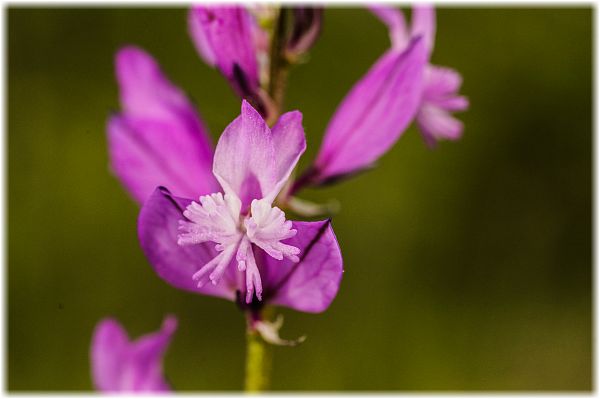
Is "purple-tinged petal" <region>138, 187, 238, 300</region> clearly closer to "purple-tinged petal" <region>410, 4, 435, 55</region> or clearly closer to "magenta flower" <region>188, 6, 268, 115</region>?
"magenta flower" <region>188, 6, 268, 115</region>

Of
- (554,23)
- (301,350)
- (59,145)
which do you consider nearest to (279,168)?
(301,350)

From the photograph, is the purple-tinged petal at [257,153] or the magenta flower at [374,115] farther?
the magenta flower at [374,115]

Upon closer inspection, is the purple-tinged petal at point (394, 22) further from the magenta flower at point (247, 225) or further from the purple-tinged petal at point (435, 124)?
the magenta flower at point (247, 225)

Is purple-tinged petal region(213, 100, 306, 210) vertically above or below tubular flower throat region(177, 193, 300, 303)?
above

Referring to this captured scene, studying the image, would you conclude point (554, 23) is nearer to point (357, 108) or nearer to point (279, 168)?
point (357, 108)

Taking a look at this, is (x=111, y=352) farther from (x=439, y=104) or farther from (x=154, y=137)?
(x=439, y=104)

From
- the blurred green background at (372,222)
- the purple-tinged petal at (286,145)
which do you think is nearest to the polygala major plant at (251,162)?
the purple-tinged petal at (286,145)

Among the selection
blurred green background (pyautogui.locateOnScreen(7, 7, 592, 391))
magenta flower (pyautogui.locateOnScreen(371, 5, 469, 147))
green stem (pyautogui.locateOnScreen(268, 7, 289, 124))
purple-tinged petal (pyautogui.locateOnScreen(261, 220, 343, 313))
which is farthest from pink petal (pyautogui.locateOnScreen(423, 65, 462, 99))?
blurred green background (pyautogui.locateOnScreen(7, 7, 592, 391))
